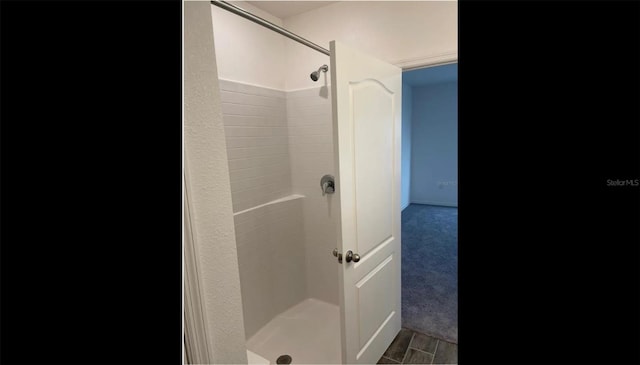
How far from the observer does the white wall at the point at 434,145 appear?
16.7 ft

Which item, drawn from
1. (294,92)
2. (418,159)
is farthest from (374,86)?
(418,159)

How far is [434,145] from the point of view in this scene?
17.3 ft

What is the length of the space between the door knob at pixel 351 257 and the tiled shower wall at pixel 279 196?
699mm

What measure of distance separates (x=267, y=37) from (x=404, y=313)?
2.22m

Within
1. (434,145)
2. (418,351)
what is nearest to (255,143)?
(418,351)

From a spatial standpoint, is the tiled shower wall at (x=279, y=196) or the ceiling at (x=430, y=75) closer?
the tiled shower wall at (x=279, y=196)

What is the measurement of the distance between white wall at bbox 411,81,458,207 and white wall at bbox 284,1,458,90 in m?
3.85

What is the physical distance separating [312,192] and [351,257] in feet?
2.92

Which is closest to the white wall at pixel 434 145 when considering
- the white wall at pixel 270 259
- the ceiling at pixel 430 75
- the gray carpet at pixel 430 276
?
the ceiling at pixel 430 75

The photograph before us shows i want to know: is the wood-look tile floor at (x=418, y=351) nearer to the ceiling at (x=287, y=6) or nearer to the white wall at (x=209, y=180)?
the white wall at (x=209, y=180)
